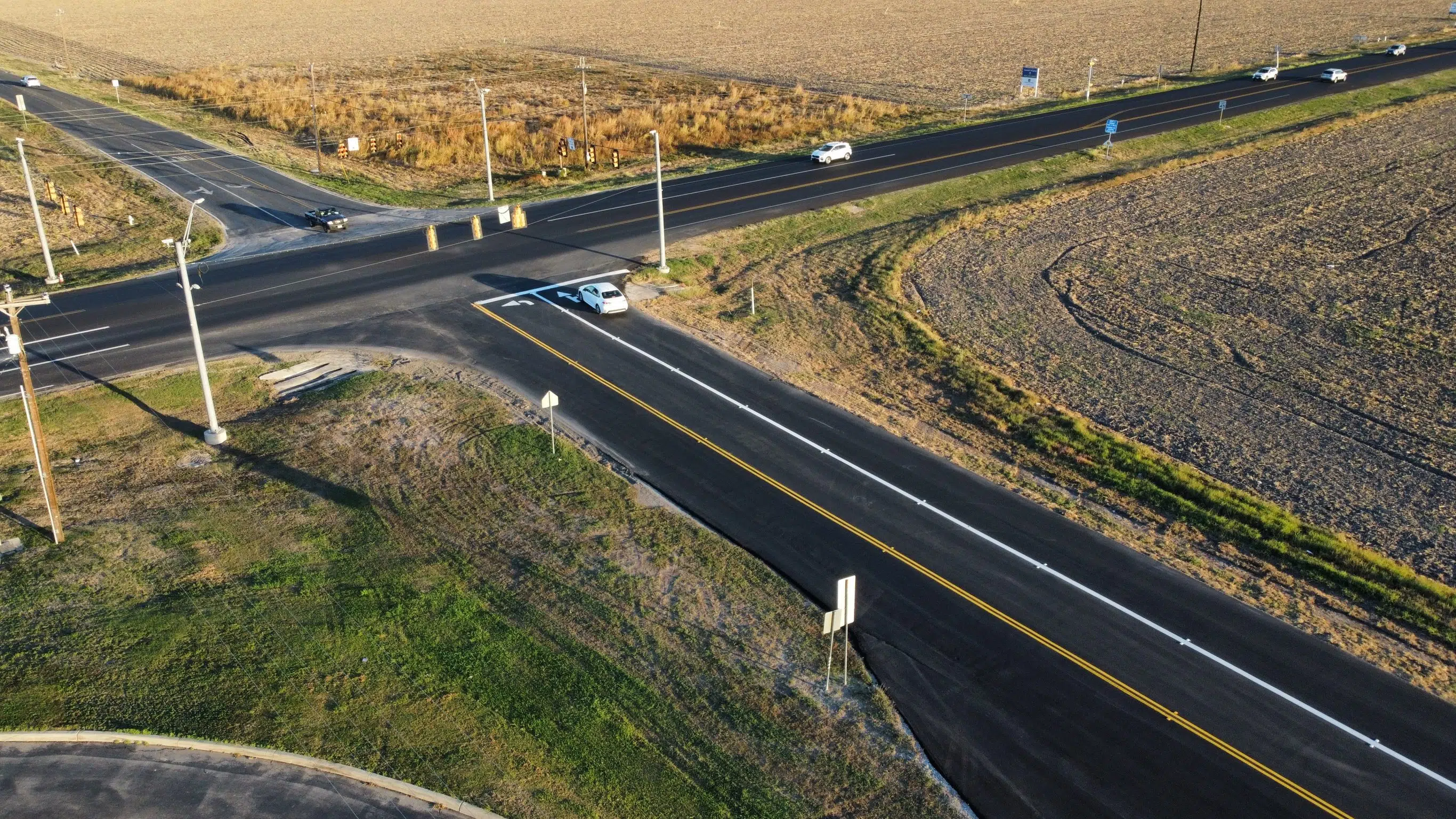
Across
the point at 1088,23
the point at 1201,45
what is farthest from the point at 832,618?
the point at 1088,23

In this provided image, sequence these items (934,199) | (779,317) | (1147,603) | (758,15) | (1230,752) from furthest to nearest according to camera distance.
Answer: (758,15)
(934,199)
(779,317)
(1147,603)
(1230,752)

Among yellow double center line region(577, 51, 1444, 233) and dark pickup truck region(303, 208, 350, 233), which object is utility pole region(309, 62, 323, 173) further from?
yellow double center line region(577, 51, 1444, 233)

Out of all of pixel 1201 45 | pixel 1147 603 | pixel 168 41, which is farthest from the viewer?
pixel 168 41

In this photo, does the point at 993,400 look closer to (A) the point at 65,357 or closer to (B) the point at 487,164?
(A) the point at 65,357

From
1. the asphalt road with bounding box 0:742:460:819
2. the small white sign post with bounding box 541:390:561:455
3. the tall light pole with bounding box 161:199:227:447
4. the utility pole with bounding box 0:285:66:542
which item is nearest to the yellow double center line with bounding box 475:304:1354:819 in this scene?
the small white sign post with bounding box 541:390:561:455

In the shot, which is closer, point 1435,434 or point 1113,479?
point 1113,479

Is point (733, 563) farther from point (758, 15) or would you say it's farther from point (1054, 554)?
point (758, 15)
